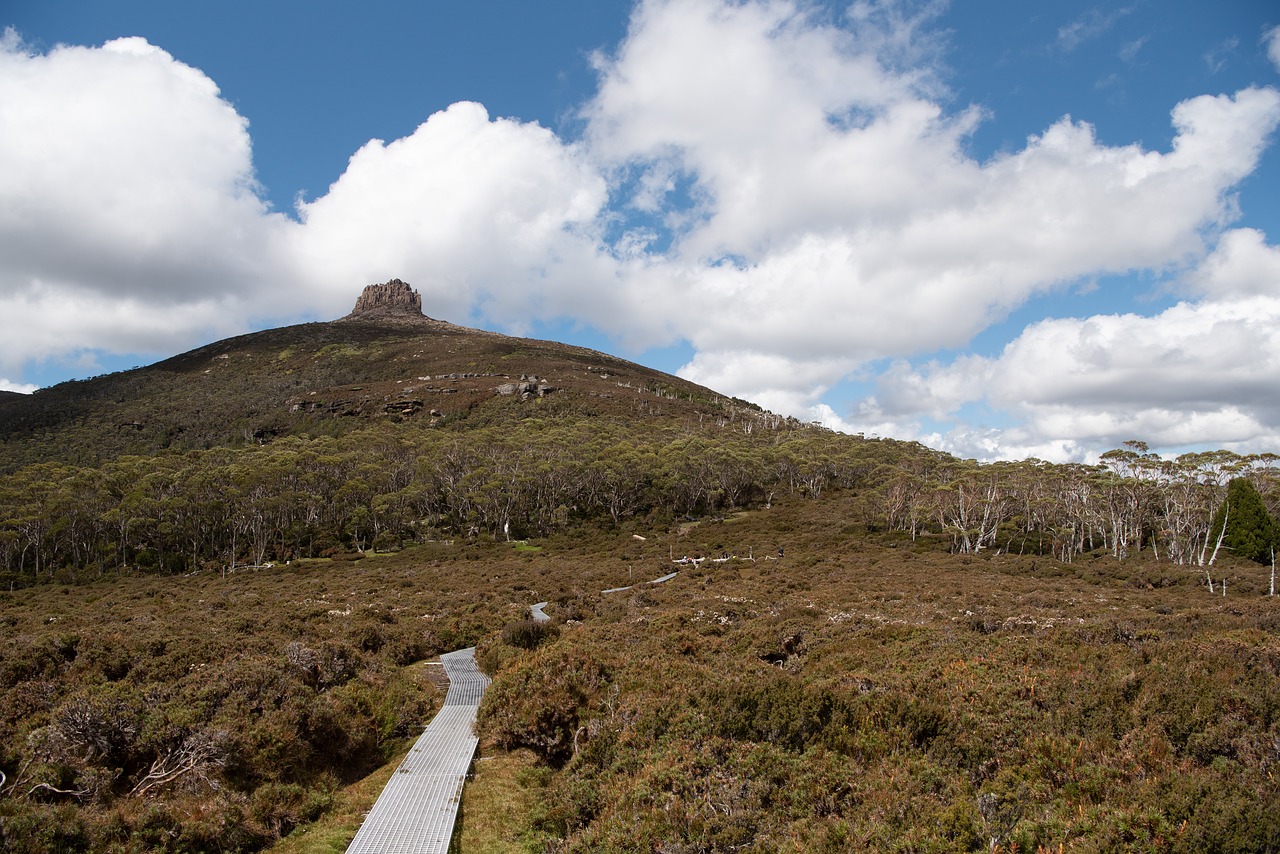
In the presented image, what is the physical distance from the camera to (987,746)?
8.24m

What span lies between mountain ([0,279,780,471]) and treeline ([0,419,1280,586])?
28.5m

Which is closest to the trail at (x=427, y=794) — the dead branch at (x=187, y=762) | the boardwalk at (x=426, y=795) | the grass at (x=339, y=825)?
the boardwalk at (x=426, y=795)

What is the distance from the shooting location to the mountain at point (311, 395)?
354ft

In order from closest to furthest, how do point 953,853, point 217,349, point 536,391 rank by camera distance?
1. point 953,853
2. point 536,391
3. point 217,349

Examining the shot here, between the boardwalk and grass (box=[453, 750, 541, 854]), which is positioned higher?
the boardwalk

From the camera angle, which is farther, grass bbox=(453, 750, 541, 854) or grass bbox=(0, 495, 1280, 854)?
grass bbox=(453, 750, 541, 854)

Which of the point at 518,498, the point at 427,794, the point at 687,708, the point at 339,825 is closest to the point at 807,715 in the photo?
the point at 687,708

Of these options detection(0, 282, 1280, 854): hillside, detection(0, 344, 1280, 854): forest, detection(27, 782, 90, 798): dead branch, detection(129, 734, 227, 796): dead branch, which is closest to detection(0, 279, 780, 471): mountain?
detection(0, 282, 1280, 854): hillside

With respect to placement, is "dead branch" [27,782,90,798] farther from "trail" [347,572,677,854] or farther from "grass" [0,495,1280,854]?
"trail" [347,572,677,854]

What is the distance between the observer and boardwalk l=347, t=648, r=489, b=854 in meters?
8.10

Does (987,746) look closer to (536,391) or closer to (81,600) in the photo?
(81,600)

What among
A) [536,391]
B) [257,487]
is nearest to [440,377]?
[536,391]

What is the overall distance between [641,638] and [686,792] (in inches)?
395

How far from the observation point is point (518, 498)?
234 ft
